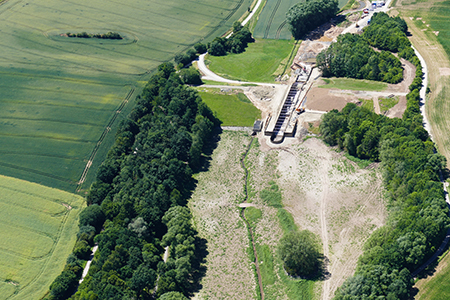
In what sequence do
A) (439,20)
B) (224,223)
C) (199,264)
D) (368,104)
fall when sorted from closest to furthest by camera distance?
(199,264) < (224,223) < (368,104) < (439,20)

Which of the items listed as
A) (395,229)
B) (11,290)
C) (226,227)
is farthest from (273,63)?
(11,290)

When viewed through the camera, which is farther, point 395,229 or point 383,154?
point 383,154

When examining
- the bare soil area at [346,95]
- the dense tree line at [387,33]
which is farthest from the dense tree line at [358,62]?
the dense tree line at [387,33]

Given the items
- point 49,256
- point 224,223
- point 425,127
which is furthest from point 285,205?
point 49,256

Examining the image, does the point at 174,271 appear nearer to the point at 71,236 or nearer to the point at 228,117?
the point at 71,236

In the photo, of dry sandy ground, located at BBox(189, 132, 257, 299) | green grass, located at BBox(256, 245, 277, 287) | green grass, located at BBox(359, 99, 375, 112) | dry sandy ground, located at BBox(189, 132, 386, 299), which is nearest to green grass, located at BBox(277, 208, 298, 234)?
dry sandy ground, located at BBox(189, 132, 386, 299)

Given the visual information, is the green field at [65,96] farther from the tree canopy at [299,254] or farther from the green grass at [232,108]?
the tree canopy at [299,254]

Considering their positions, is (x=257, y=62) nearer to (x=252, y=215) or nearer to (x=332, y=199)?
(x=332, y=199)
